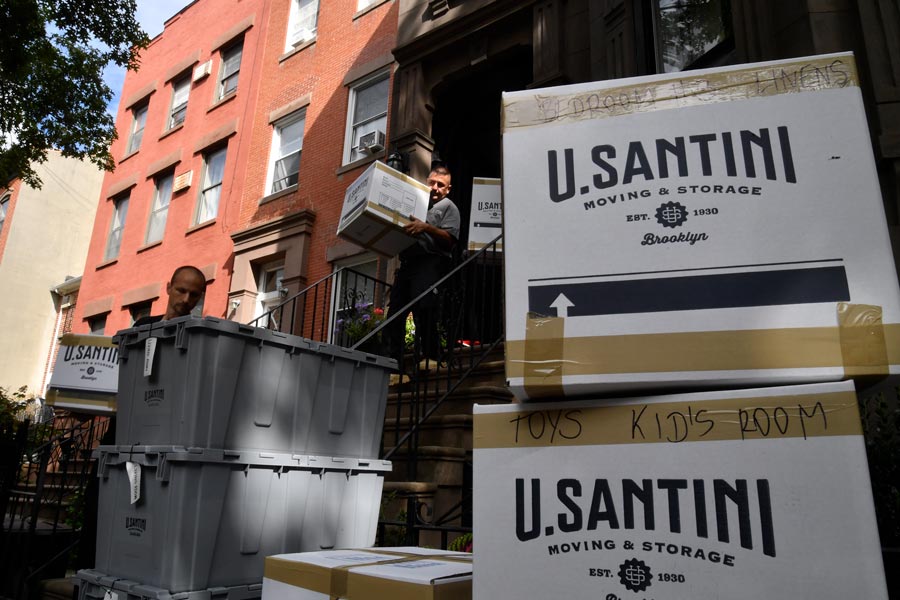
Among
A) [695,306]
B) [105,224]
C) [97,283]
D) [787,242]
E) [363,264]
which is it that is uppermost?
[105,224]

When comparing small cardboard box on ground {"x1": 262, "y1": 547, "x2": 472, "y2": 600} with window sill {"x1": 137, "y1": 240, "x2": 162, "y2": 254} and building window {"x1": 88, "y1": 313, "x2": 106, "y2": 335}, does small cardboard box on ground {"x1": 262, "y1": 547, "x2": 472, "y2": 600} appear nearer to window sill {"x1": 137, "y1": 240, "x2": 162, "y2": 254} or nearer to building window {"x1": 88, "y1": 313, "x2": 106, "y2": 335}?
window sill {"x1": 137, "y1": 240, "x2": 162, "y2": 254}

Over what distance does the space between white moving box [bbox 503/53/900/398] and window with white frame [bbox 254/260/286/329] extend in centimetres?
961

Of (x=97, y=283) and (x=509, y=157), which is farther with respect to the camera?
(x=97, y=283)

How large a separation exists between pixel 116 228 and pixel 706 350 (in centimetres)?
1687

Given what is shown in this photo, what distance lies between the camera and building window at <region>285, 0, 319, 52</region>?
12.3 meters

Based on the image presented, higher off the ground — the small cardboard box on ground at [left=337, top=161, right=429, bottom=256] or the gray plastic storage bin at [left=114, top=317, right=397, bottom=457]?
the small cardboard box on ground at [left=337, top=161, right=429, bottom=256]

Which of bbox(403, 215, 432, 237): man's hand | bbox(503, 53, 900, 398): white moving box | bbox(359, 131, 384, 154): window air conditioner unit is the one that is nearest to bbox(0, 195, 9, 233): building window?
bbox(359, 131, 384, 154): window air conditioner unit

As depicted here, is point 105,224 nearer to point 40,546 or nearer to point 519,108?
point 40,546

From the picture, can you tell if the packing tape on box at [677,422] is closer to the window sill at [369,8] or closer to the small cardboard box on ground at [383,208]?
the small cardboard box on ground at [383,208]

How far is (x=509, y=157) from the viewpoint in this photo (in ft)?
5.98

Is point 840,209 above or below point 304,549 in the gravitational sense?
above

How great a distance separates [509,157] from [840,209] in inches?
33.4

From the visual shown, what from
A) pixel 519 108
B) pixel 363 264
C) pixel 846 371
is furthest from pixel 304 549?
pixel 363 264

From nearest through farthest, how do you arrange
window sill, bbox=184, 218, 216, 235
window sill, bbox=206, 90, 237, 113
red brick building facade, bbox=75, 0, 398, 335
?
red brick building facade, bbox=75, 0, 398, 335
window sill, bbox=184, 218, 216, 235
window sill, bbox=206, 90, 237, 113
